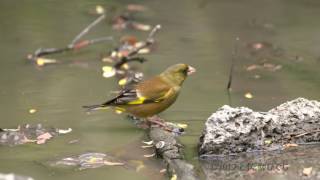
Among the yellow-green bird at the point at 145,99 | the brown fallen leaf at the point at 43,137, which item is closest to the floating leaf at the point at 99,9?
the yellow-green bird at the point at 145,99

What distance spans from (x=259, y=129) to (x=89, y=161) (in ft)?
5.03

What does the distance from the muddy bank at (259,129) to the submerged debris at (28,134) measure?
1.54 metres

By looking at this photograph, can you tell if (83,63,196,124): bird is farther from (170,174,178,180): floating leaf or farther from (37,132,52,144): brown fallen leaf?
(170,174,178,180): floating leaf

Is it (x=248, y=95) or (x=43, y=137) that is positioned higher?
(x=248, y=95)

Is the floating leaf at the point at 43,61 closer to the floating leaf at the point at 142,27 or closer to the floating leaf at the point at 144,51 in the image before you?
the floating leaf at the point at 144,51

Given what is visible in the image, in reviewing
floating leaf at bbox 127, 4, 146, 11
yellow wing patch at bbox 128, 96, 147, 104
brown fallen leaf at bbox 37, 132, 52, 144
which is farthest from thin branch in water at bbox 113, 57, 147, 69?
floating leaf at bbox 127, 4, 146, 11

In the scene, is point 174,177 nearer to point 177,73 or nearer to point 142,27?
point 177,73

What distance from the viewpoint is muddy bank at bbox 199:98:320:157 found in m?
6.48

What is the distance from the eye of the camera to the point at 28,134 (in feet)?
23.6

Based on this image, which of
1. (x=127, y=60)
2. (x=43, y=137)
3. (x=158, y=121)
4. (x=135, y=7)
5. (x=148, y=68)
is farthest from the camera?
(x=135, y=7)

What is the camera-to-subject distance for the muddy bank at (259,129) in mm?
6477

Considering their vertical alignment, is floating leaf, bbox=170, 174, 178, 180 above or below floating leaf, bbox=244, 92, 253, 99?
below

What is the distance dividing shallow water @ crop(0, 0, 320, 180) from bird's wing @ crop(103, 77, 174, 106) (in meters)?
0.35

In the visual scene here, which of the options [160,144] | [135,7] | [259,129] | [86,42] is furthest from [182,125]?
[135,7]
